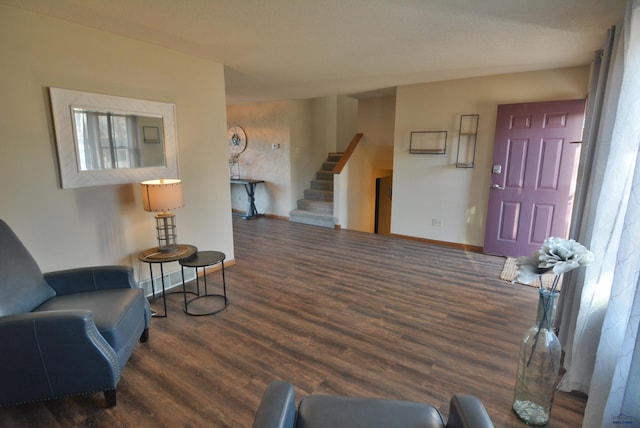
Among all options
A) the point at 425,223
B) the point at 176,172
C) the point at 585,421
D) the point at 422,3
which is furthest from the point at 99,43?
the point at 425,223

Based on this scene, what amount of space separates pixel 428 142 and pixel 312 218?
2.54 metres

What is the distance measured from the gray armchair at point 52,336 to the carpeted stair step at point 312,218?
13.5 feet

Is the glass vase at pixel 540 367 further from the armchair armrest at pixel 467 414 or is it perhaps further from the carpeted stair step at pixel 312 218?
the carpeted stair step at pixel 312 218

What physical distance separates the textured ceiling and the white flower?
5.30ft

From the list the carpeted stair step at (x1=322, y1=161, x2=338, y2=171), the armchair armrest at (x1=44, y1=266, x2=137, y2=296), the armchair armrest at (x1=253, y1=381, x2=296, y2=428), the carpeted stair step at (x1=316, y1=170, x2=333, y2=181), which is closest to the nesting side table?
the armchair armrest at (x1=44, y1=266, x2=137, y2=296)

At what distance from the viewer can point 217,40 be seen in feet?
8.98

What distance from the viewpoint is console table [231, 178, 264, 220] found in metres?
6.50

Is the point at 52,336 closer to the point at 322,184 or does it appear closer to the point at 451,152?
the point at 451,152

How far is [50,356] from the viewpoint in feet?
5.22

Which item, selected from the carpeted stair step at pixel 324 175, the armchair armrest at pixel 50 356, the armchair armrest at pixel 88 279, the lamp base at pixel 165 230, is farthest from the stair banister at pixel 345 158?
the armchair armrest at pixel 50 356

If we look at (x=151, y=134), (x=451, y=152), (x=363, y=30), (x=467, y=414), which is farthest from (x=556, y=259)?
(x=451, y=152)

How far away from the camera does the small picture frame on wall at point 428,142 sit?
456 centimetres

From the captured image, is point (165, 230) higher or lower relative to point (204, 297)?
higher

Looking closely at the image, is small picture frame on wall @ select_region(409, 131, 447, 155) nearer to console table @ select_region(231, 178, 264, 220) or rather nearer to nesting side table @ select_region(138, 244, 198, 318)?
console table @ select_region(231, 178, 264, 220)
